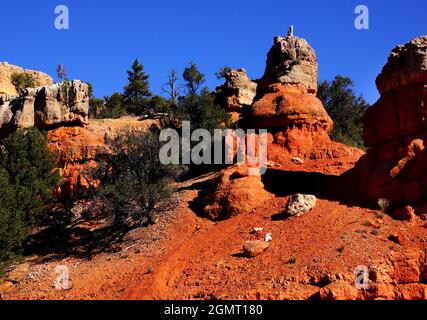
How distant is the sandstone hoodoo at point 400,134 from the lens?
16.7 metres

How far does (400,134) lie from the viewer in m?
17.9

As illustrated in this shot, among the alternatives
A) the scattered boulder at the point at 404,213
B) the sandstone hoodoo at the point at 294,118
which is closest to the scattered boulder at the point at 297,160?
the sandstone hoodoo at the point at 294,118

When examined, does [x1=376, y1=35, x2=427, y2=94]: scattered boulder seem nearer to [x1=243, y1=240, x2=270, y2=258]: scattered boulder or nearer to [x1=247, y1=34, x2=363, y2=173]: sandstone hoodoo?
[x1=247, y1=34, x2=363, y2=173]: sandstone hoodoo

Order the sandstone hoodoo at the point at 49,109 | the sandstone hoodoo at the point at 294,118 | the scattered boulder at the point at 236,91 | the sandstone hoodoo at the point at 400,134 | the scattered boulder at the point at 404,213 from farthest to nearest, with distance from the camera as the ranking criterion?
1. the scattered boulder at the point at 236,91
2. the sandstone hoodoo at the point at 49,109
3. the sandstone hoodoo at the point at 294,118
4. the sandstone hoodoo at the point at 400,134
5. the scattered boulder at the point at 404,213

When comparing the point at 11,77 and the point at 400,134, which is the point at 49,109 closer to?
the point at 400,134

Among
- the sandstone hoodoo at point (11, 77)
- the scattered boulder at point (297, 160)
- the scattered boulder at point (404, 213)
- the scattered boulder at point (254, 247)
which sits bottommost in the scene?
the scattered boulder at point (254, 247)

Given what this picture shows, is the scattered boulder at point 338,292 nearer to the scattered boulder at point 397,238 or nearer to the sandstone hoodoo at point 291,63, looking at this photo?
the scattered boulder at point 397,238

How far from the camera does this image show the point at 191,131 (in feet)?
90.7

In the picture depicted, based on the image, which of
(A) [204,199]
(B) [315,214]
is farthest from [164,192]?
(B) [315,214]

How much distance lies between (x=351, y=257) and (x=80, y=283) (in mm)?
9237

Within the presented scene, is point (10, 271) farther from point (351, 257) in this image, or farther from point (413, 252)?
point (413, 252)
